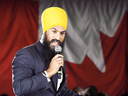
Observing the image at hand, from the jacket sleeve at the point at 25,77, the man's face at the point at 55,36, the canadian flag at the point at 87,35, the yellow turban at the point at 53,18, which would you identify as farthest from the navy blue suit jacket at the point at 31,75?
the canadian flag at the point at 87,35

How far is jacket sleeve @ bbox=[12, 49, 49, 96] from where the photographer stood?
1160mm

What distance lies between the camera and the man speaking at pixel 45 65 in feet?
3.90

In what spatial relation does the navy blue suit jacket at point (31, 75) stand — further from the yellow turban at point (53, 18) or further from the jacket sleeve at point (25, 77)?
the yellow turban at point (53, 18)

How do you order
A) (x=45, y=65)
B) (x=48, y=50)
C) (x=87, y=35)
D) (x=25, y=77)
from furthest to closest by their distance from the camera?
(x=87, y=35) → (x=48, y=50) → (x=45, y=65) → (x=25, y=77)

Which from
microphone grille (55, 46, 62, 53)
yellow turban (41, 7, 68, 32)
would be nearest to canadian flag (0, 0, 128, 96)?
yellow turban (41, 7, 68, 32)

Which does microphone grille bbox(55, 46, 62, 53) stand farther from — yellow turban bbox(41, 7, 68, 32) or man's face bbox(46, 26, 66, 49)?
yellow turban bbox(41, 7, 68, 32)

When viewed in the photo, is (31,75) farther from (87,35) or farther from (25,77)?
(87,35)

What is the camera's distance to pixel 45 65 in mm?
1390

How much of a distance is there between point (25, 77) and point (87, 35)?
2889 mm

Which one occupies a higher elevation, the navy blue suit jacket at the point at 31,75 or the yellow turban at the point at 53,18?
the yellow turban at the point at 53,18

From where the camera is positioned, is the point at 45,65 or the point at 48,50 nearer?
the point at 45,65

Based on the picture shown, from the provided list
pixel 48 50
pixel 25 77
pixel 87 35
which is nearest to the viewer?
pixel 25 77

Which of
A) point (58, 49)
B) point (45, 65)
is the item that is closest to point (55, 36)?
point (58, 49)

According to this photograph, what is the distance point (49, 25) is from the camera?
1.51 meters
